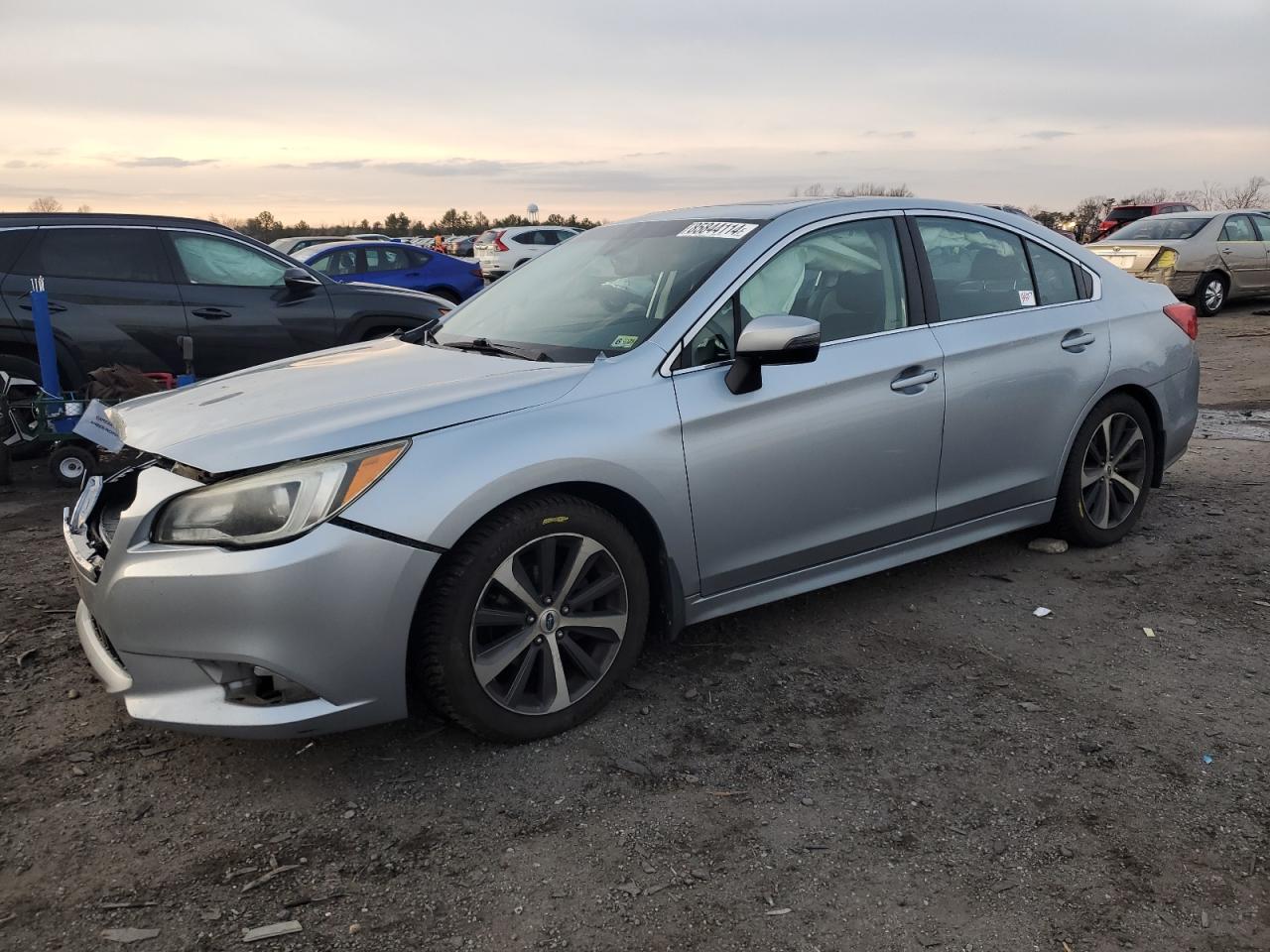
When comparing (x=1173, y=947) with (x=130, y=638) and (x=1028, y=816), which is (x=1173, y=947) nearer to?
(x=1028, y=816)

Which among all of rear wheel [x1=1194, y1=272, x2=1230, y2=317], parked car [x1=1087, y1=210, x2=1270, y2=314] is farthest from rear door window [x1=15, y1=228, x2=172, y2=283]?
rear wheel [x1=1194, y1=272, x2=1230, y2=317]

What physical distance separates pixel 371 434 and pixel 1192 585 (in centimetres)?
355

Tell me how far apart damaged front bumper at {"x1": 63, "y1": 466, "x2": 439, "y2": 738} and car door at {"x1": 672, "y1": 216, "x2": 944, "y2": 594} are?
1072 mm

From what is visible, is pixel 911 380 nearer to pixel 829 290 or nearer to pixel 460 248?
pixel 829 290

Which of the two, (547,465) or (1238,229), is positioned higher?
(547,465)

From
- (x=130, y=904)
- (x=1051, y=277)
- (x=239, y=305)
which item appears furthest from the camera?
(x=239, y=305)

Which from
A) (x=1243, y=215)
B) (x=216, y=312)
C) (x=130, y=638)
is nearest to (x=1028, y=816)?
(x=130, y=638)

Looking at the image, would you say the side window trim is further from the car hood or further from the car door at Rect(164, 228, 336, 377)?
the car door at Rect(164, 228, 336, 377)

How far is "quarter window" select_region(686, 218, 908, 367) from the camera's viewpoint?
356 centimetres

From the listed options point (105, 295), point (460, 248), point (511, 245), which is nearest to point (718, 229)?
point (105, 295)

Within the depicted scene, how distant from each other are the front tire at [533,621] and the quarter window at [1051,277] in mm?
2408

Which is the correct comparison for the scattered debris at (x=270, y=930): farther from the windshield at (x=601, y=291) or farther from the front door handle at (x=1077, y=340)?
the front door handle at (x=1077, y=340)

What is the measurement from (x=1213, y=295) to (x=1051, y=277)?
1267 cm

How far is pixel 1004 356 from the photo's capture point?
4.20 m
